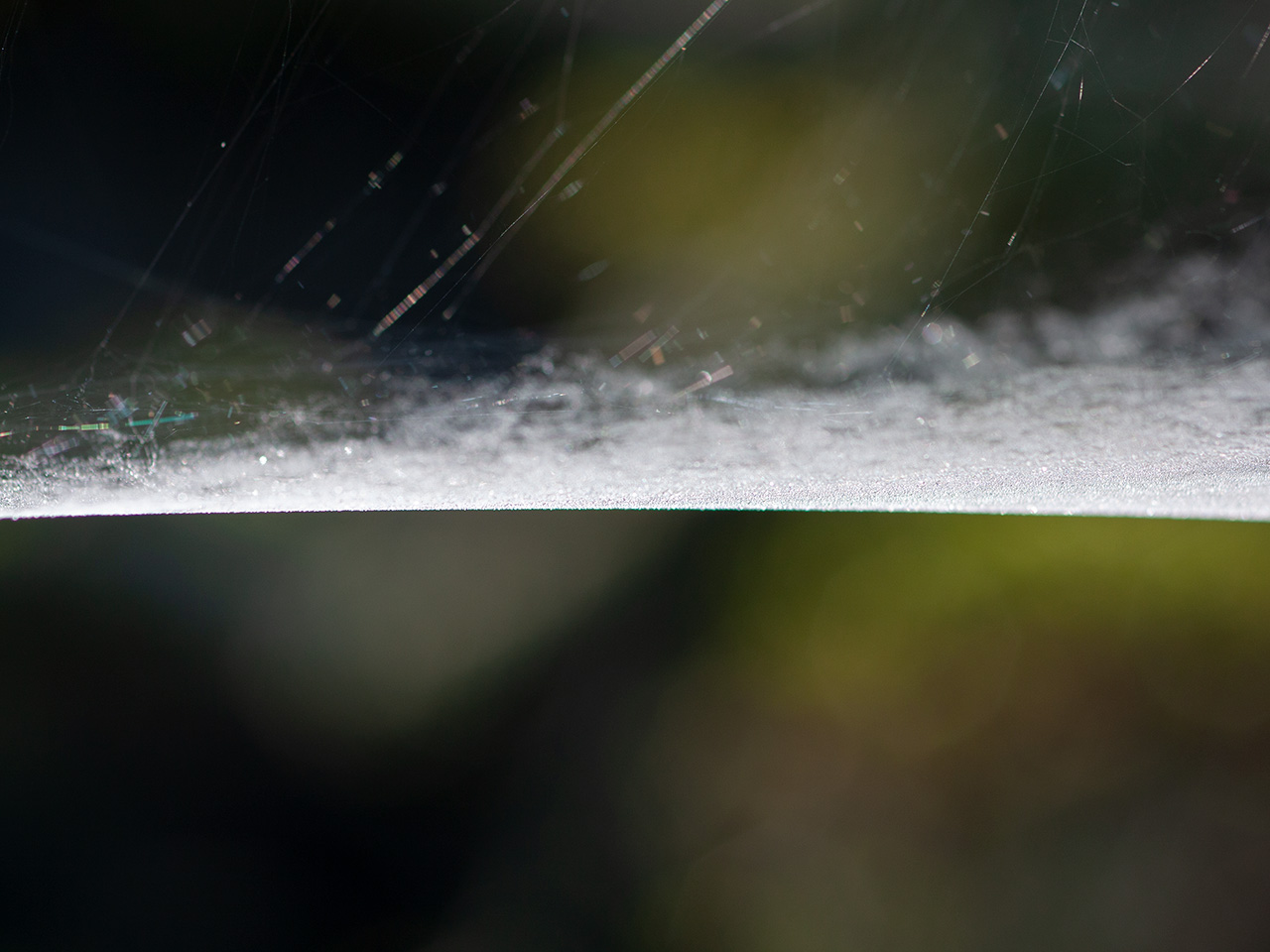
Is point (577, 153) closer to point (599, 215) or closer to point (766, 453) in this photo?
point (599, 215)

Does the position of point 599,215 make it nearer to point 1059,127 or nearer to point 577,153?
point 577,153

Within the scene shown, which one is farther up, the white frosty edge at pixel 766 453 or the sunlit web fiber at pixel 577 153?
the sunlit web fiber at pixel 577 153

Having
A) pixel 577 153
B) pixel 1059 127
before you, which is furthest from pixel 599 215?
pixel 1059 127

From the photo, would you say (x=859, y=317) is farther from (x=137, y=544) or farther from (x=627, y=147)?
(x=137, y=544)

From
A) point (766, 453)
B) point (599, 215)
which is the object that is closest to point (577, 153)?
point (599, 215)

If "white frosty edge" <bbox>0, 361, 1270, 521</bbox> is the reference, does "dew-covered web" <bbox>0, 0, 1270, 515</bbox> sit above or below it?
above
